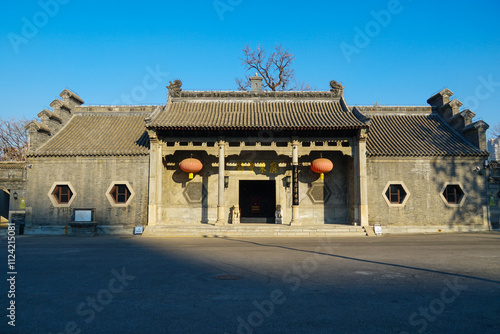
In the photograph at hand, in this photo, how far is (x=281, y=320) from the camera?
430cm

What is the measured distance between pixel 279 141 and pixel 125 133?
7920 millimetres

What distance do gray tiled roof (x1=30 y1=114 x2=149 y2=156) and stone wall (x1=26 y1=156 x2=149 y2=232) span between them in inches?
13.2

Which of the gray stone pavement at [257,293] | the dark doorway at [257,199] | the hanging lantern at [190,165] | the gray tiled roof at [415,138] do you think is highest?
the gray tiled roof at [415,138]

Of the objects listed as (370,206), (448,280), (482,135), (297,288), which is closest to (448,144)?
(482,135)

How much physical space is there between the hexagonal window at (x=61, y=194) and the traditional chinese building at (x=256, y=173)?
0.16ft

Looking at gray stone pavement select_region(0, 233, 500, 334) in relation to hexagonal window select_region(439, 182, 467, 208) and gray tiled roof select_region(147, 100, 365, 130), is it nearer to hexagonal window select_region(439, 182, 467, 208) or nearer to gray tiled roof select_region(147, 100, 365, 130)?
gray tiled roof select_region(147, 100, 365, 130)

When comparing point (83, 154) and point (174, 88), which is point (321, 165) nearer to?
point (174, 88)

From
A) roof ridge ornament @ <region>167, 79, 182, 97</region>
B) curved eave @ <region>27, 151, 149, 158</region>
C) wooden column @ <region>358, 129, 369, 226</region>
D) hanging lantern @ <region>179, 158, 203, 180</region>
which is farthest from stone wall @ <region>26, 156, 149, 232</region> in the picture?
wooden column @ <region>358, 129, 369, 226</region>

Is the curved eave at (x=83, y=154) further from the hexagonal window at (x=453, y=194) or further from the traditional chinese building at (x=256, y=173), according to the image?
the hexagonal window at (x=453, y=194)

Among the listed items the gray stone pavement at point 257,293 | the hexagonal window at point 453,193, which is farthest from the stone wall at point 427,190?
the gray stone pavement at point 257,293

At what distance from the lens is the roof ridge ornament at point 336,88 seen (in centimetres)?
1894

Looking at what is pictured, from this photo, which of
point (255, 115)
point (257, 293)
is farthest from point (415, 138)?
point (257, 293)

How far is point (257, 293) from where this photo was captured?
5500mm

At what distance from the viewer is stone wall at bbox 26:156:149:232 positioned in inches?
650
